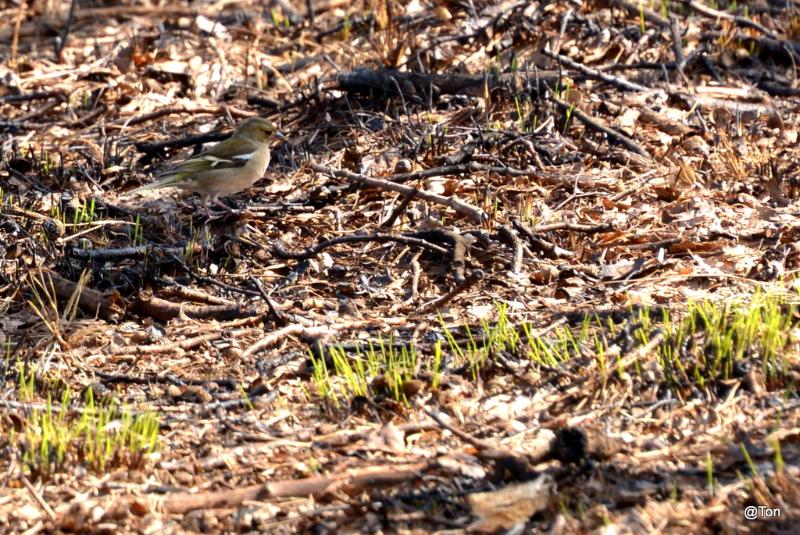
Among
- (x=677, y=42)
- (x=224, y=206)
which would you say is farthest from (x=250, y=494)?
(x=677, y=42)

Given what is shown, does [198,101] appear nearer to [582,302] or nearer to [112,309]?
[112,309]

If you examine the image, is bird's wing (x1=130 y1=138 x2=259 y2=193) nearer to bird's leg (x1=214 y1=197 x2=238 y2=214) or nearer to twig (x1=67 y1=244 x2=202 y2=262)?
bird's leg (x1=214 y1=197 x2=238 y2=214)

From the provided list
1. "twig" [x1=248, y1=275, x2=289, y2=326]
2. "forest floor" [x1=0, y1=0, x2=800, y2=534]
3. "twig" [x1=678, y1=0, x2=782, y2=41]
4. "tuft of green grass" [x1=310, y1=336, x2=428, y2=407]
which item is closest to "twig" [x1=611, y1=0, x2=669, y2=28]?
"forest floor" [x1=0, y1=0, x2=800, y2=534]

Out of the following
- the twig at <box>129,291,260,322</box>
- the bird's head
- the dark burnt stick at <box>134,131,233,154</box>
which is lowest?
the twig at <box>129,291,260,322</box>

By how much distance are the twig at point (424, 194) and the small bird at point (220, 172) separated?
45 cm

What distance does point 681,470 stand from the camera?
3289 millimetres

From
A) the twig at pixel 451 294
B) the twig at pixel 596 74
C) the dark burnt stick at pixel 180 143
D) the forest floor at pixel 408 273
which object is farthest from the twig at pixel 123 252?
the twig at pixel 596 74

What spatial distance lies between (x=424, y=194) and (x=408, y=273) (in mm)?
573

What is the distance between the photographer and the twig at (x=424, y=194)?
5523mm

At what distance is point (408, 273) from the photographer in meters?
5.23

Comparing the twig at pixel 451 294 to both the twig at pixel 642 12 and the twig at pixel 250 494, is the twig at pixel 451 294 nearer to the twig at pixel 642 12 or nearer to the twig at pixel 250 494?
the twig at pixel 250 494

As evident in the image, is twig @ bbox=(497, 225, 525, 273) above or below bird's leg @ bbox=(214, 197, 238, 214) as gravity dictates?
above

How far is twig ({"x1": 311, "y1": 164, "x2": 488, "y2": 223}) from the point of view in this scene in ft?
18.1

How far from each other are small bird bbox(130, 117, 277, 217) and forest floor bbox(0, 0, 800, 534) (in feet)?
0.68
